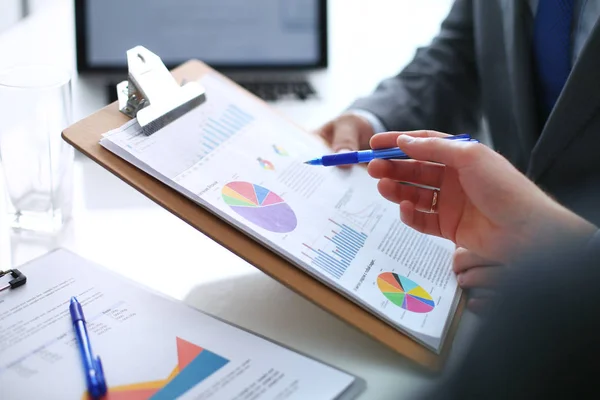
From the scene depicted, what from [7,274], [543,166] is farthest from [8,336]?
[543,166]

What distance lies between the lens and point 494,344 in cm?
37

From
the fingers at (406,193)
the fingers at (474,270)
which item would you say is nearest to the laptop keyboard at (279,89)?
the fingers at (406,193)

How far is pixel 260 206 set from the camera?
716 mm

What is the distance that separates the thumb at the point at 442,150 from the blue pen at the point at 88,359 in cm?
35

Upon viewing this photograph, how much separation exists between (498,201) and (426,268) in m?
0.12

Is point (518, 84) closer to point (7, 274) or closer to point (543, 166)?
point (543, 166)

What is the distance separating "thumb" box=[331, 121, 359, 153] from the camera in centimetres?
94

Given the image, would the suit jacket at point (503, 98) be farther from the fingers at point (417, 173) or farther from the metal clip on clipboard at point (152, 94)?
the metal clip on clipboard at point (152, 94)

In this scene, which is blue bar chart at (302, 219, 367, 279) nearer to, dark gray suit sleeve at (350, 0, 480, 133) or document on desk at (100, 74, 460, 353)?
document on desk at (100, 74, 460, 353)

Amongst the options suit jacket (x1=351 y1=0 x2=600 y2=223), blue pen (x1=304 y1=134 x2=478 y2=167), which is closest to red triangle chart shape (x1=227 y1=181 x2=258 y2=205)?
blue pen (x1=304 y1=134 x2=478 y2=167)

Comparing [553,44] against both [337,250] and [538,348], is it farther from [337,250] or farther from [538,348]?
[538,348]

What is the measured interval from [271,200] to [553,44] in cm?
50

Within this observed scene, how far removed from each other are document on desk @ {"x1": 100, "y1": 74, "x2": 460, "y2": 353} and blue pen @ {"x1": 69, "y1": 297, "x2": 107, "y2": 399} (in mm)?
148

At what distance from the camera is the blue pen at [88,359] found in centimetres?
57
